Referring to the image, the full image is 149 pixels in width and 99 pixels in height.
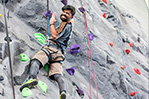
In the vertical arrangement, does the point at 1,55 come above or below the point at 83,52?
above

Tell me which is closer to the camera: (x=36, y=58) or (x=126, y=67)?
(x=36, y=58)

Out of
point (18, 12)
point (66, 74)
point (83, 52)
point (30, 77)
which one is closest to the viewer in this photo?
point (30, 77)

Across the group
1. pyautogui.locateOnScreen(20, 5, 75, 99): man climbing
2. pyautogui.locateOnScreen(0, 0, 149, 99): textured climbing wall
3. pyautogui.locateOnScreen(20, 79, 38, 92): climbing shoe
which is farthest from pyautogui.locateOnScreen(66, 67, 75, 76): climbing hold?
pyautogui.locateOnScreen(20, 79, 38, 92): climbing shoe

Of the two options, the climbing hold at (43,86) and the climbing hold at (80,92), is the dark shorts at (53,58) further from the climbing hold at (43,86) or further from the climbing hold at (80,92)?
the climbing hold at (80,92)

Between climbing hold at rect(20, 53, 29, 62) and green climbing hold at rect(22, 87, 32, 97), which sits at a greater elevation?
climbing hold at rect(20, 53, 29, 62)

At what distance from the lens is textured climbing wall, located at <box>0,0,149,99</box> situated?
75.1 inches

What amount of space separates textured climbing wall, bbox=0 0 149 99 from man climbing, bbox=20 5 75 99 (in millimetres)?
103

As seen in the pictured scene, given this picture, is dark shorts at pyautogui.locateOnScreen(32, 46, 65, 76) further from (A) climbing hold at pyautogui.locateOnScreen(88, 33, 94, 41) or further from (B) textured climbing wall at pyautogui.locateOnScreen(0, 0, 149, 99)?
(A) climbing hold at pyautogui.locateOnScreen(88, 33, 94, 41)

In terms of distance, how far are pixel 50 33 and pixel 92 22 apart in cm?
138

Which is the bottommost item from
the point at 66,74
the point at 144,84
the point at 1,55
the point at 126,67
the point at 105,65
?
the point at 144,84

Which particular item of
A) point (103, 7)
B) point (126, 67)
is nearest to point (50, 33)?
point (126, 67)

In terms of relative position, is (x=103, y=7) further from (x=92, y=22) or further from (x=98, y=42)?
(x=98, y=42)

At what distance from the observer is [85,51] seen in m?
2.77

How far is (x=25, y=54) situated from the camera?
1992 mm
